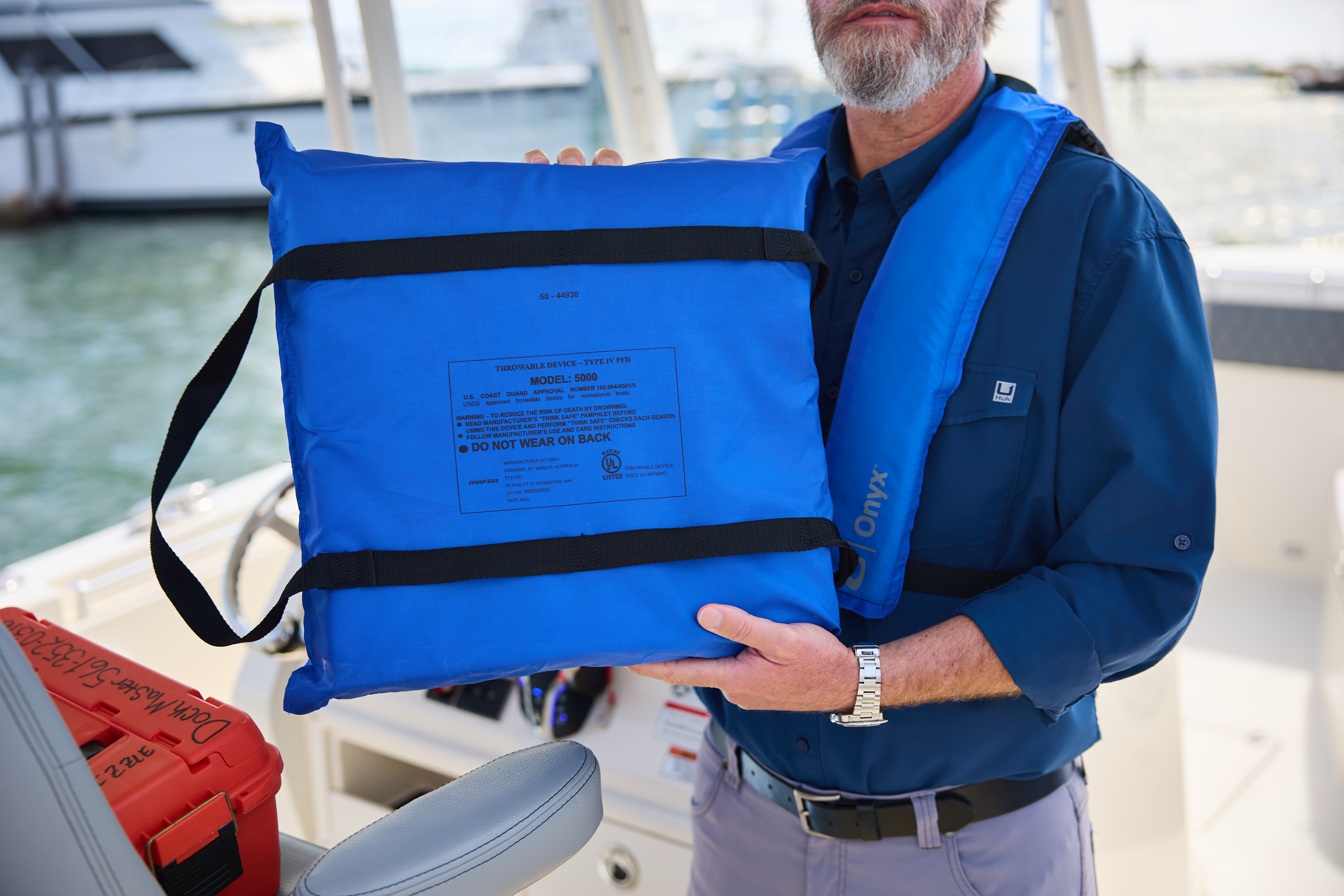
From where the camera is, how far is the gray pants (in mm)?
1076

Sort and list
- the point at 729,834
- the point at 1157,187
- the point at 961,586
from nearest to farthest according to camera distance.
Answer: the point at 961,586 < the point at 729,834 < the point at 1157,187

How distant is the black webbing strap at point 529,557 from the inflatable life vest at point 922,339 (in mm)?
202

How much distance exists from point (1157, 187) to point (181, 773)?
3.26 m

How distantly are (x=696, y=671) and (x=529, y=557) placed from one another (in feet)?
0.66

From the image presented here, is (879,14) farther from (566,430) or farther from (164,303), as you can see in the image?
(164,303)

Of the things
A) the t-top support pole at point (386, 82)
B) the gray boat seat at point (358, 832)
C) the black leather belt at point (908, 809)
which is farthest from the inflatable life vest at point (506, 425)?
the t-top support pole at point (386, 82)

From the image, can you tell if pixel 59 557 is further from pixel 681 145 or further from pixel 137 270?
pixel 137 270

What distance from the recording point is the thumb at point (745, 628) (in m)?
0.87

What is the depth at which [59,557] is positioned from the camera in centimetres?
227

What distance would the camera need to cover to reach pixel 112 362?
16.8 metres

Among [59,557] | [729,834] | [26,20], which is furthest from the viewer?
[26,20]

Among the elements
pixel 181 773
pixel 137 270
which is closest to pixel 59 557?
pixel 181 773

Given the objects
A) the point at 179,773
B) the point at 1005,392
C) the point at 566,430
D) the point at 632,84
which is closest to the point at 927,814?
the point at 1005,392

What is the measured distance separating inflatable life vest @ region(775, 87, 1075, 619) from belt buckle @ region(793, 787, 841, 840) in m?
0.22
